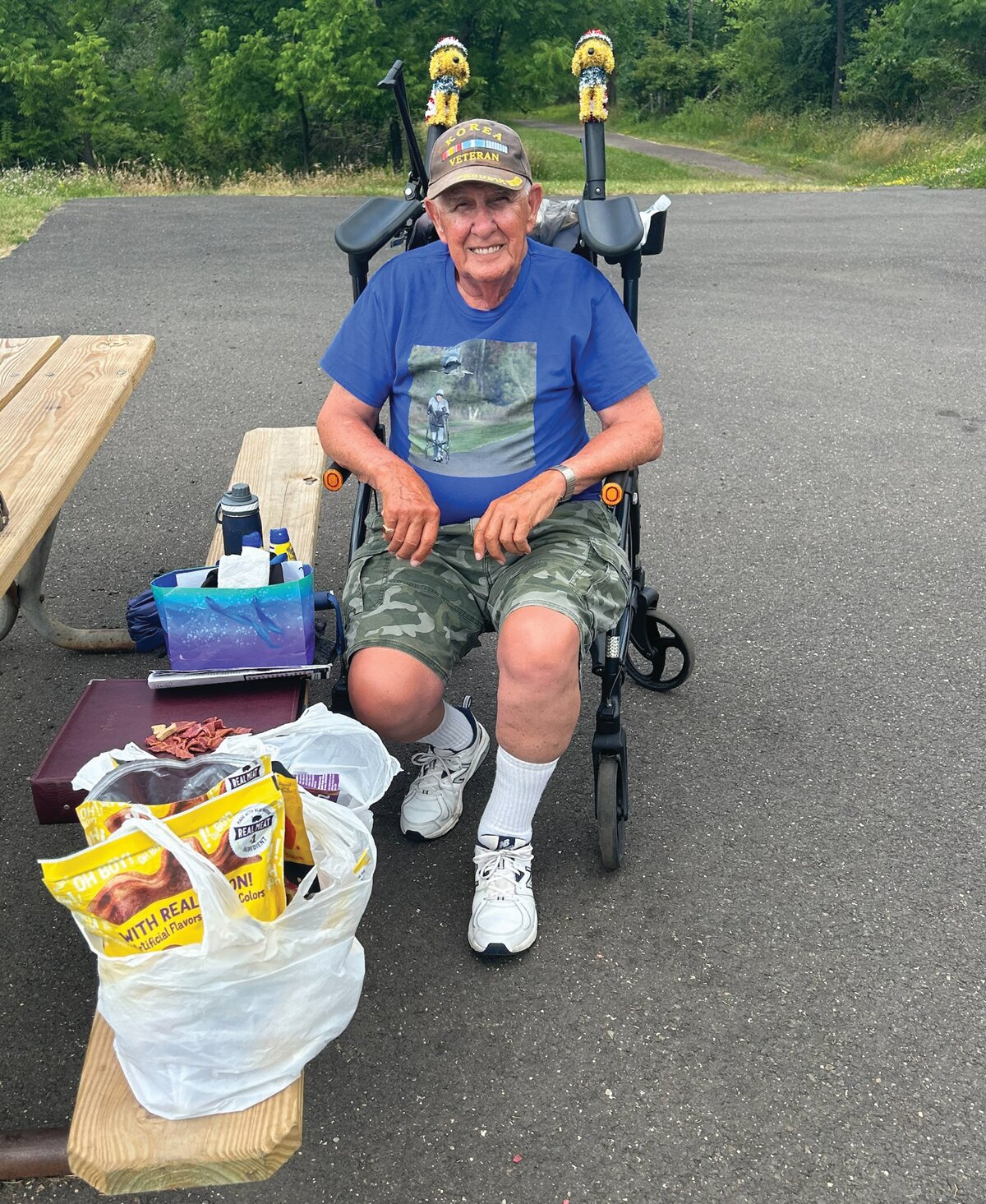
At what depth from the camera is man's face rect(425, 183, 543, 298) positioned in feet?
8.54

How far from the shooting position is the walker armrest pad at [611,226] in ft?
8.61

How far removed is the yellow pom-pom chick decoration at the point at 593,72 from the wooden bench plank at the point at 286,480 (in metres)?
1.30

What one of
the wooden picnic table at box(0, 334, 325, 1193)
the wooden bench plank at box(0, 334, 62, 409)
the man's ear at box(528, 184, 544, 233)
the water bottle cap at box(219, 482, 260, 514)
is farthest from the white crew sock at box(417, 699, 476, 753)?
the wooden bench plank at box(0, 334, 62, 409)

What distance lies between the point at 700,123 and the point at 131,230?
31.5 metres

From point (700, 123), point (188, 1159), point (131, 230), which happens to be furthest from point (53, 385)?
point (700, 123)

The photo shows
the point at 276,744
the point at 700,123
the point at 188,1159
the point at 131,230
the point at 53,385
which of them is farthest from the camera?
the point at 700,123

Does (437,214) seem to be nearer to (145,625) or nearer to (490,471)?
(490,471)

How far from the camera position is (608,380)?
106 inches

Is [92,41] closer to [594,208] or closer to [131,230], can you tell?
[131,230]

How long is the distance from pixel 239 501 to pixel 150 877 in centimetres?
145

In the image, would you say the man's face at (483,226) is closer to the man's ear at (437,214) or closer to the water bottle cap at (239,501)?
the man's ear at (437,214)

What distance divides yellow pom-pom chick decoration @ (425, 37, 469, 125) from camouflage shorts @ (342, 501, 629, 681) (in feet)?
4.18

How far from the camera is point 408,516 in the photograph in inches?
100

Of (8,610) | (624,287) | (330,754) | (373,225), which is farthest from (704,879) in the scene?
(8,610)
